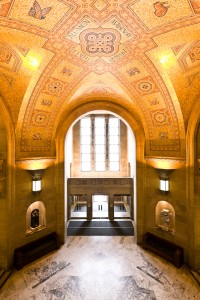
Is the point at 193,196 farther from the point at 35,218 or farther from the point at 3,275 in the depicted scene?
the point at 3,275

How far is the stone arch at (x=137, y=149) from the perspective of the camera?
9094 mm

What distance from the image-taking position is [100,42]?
509 cm

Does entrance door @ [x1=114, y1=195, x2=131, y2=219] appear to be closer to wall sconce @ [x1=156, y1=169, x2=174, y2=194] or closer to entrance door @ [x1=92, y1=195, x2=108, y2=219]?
entrance door @ [x1=92, y1=195, x2=108, y2=219]

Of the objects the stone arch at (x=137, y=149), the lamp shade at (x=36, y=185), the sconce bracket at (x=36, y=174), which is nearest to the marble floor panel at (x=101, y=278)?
the stone arch at (x=137, y=149)

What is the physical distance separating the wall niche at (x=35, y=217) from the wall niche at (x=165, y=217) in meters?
5.49

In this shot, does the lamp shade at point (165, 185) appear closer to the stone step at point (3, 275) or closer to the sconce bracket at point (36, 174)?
the sconce bracket at point (36, 174)

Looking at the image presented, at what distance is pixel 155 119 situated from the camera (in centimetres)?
795

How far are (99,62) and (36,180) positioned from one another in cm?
554

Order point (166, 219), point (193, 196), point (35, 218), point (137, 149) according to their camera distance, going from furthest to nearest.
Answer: point (137, 149)
point (35, 218)
point (166, 219)
point (193, 196)

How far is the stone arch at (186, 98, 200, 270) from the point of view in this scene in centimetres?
699

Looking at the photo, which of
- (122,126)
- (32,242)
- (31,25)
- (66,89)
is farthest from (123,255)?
(122,126)

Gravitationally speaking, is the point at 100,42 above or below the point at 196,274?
above

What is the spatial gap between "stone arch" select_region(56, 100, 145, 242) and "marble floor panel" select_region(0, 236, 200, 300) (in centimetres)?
127

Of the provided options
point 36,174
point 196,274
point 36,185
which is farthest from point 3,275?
point 196,274
